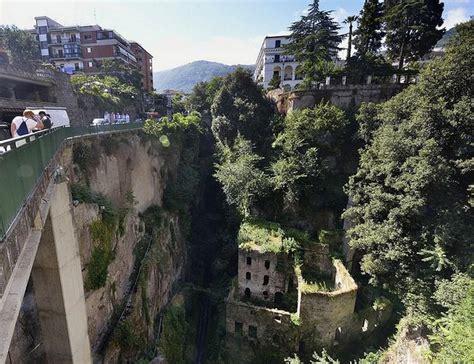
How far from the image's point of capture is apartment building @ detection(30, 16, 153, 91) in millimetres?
48281

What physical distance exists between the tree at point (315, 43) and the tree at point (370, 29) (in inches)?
91.7

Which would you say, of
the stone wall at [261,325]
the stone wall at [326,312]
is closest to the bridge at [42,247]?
the stone wall at [261,325]

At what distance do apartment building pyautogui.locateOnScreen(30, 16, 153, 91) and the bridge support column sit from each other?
154 feet

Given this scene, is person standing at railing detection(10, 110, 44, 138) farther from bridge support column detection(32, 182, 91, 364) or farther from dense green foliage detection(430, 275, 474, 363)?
dense green foliage detection(430, 275, 474, 363)

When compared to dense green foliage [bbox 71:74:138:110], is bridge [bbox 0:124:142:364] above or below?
below

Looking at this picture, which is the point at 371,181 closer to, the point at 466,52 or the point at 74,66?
the point at 466,52

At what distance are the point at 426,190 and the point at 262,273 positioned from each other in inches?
437

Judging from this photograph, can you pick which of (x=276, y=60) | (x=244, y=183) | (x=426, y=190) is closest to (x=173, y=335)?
(x=244, y=183)

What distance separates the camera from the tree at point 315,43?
97.0ft

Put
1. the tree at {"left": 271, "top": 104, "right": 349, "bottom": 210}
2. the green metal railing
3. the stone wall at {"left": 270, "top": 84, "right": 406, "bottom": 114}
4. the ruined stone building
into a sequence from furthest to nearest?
the stone wall at {"left": 270, "top": 84, "right": 406, "bottom": 114} → the tree at {"left": 271, "top": 104, "right": 349, "bottom": 210} → the ruined stone building → the green metal railing

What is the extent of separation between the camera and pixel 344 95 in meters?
27.2

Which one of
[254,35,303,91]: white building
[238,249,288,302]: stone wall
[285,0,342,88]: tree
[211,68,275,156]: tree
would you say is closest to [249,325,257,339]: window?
[238,249,288,302]: stone wall

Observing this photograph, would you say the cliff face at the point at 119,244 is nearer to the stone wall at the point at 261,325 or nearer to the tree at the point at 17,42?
the stone wall at the point at 261,325

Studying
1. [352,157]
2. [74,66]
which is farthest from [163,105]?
[352,157]
